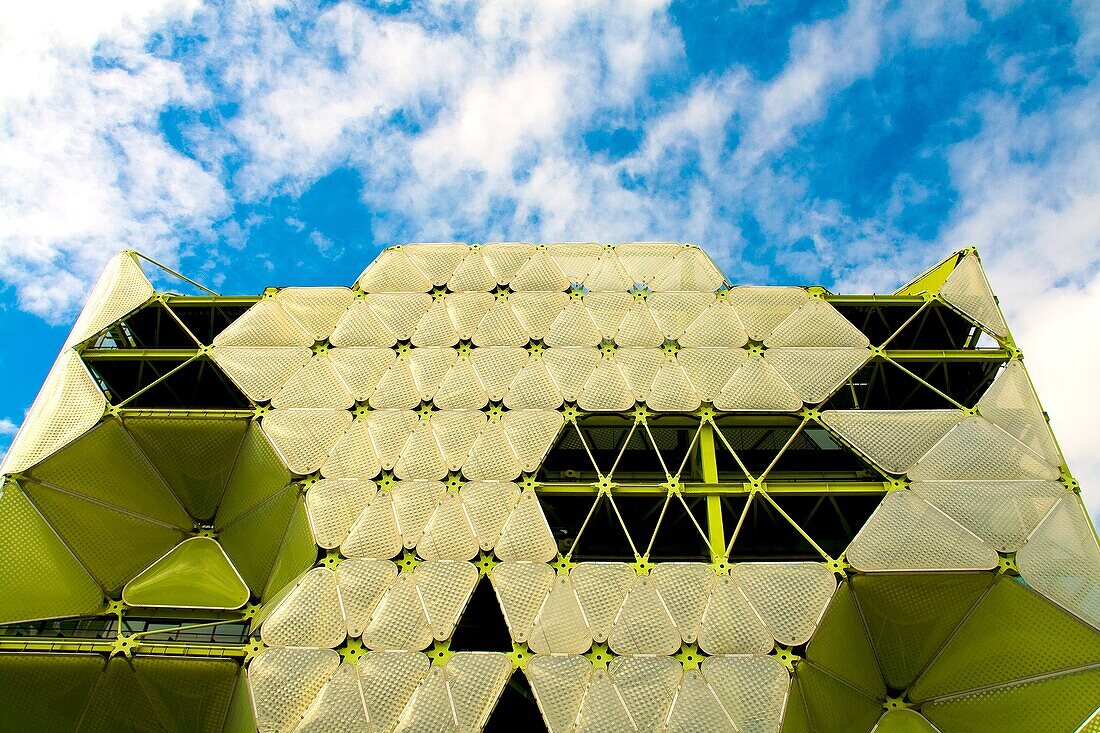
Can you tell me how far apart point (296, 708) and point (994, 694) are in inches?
413

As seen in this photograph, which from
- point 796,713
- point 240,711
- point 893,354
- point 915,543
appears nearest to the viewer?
point 796,713

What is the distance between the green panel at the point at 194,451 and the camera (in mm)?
13633

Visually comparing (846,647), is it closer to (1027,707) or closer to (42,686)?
(1027,707)

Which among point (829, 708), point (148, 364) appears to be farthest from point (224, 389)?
point (829, 708)

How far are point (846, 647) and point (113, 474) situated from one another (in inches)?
525

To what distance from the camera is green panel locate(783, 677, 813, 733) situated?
10164 mm

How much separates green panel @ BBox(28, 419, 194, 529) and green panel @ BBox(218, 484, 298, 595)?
4.80ft

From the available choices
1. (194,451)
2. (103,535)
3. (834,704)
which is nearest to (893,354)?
(834,704)

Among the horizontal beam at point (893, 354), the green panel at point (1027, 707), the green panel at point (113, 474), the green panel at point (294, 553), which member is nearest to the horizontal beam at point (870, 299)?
the horizontal beam at point (893, 354)

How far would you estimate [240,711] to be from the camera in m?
11.1

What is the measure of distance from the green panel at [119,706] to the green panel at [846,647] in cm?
1039

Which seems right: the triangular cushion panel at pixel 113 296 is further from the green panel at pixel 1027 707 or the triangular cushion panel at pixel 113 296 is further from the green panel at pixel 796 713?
the green panel at pixel 1027 707

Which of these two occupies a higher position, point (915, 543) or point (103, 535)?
point (103, 535)

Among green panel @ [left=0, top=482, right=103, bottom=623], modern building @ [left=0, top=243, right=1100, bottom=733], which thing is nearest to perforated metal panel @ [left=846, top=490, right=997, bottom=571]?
modern building @ [left=0, top=243, right=1100, bottom=733]
